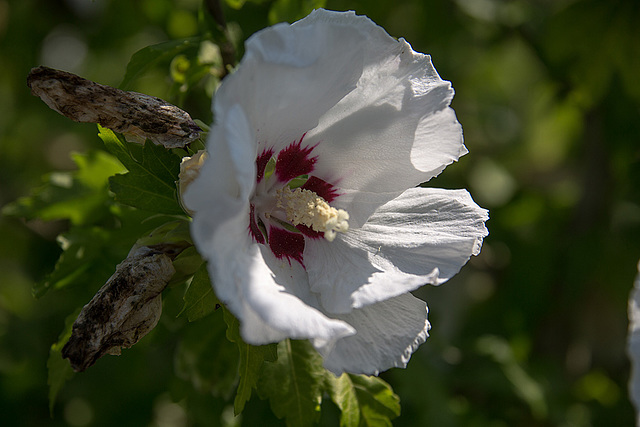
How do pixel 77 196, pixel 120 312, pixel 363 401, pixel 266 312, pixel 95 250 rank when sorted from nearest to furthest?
pixel 266 312 < pixel 120 312 < pixel 363 401 < pixel 95 250 < pixel 77 196

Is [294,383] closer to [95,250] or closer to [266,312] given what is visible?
[266,312]

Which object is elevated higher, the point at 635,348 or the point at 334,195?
the point at 334,195

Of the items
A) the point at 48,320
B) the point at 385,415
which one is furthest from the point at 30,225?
the point at 385,415

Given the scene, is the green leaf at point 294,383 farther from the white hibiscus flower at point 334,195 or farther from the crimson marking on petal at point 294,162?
the crimson marking on petal at point 294,162

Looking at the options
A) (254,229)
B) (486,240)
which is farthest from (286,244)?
(486,240)

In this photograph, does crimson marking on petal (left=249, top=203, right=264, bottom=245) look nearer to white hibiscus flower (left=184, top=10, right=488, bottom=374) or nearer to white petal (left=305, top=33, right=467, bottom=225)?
white hibiscus flower (left=184, top=10, right=488, bottom=374)

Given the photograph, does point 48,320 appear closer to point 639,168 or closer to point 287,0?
point 287,0

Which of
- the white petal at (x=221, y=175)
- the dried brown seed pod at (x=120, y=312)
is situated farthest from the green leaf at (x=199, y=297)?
the white petal at (x=221, y=175)
